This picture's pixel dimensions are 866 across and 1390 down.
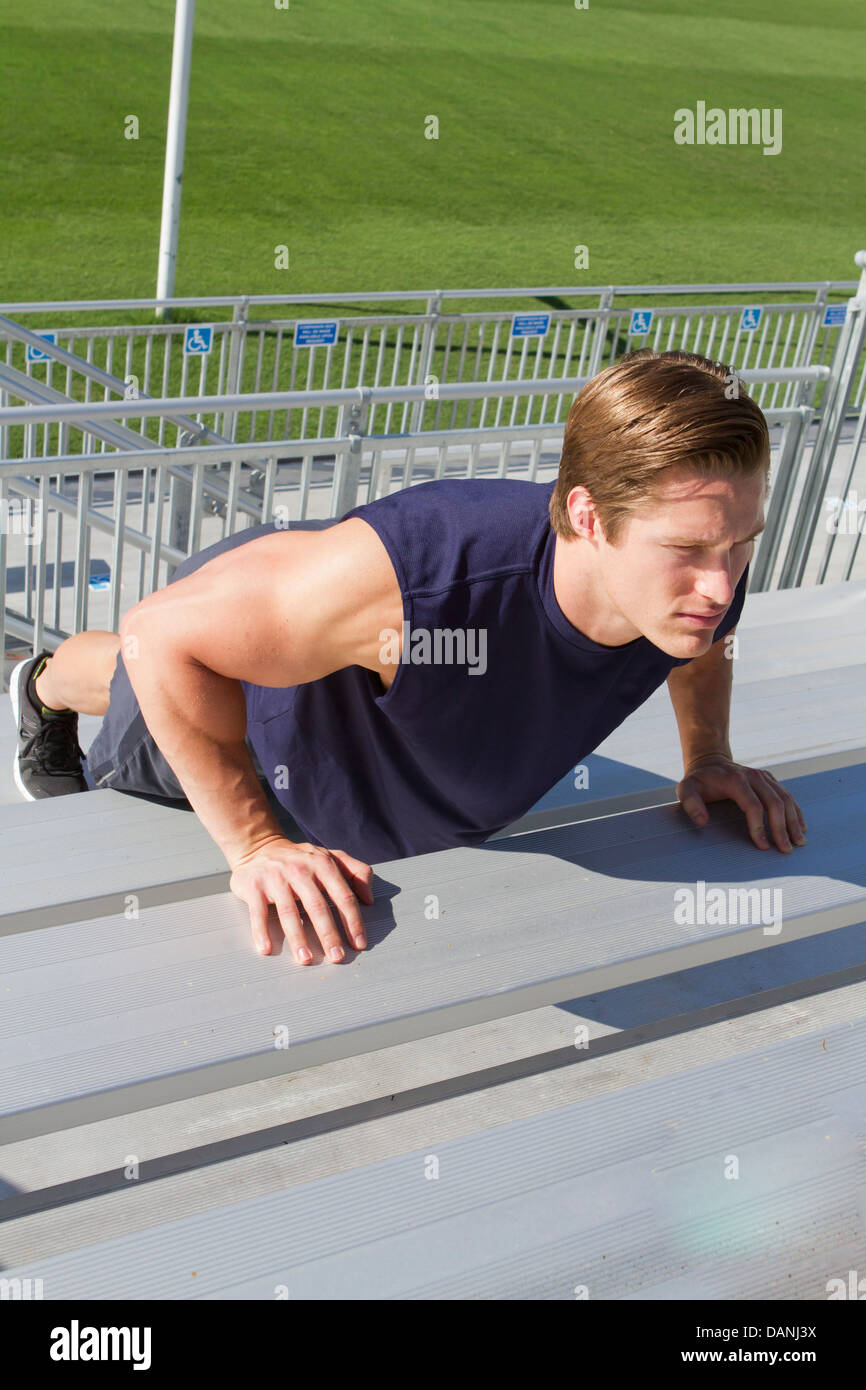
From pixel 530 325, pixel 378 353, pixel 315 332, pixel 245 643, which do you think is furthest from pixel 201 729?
pixel 378 353

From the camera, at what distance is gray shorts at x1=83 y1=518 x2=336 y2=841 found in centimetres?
233

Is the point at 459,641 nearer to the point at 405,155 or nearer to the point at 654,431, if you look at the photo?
the point at 654,431

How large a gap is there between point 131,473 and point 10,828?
6969 mm

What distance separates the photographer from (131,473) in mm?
8727

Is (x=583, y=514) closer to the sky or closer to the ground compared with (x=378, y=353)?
closer to the ground

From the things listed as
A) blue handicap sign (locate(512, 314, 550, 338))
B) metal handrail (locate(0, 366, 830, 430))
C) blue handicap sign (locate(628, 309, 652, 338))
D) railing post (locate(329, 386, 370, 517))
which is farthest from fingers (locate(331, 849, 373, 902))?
blue handicap sign (locate(628, 309, 652, 338))

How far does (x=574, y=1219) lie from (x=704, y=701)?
4.03 ft

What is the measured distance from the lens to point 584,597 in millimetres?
1929

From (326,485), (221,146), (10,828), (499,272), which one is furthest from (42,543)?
(221,146)

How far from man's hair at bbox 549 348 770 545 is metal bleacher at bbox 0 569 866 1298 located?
58 centimetres

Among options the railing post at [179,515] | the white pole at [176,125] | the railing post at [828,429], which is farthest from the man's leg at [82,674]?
the white pole at [176,125]

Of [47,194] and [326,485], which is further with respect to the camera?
[47,194]

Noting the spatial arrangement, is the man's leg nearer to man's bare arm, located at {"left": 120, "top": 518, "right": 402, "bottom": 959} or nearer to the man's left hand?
man's bare arm, located at {"left": 120, "top": 518, "right": 402, "bottom": 959}
